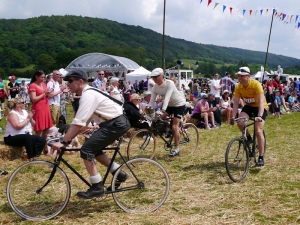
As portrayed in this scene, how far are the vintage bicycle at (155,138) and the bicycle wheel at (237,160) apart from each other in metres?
1.84

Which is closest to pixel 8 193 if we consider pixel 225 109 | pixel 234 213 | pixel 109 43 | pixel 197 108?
pixel 234 213

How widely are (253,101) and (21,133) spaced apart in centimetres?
454

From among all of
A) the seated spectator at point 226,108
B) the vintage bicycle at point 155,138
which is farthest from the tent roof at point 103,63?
the vintage bicycle at point 155,138

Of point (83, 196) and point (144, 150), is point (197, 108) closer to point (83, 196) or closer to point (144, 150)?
point (144, 150)

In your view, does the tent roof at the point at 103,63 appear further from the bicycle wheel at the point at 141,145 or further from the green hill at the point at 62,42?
the bicycle wheel at the point at 141,145

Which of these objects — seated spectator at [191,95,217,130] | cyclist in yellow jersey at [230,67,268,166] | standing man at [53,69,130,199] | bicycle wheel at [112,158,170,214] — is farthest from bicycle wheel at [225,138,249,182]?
seated spectator at [191,95,217,130]

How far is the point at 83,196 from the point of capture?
4473 millimetres

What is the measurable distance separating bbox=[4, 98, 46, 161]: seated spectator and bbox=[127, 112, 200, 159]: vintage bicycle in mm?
1833

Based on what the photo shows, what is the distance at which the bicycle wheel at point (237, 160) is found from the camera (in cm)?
596

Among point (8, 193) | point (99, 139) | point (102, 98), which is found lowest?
point (8, 193)

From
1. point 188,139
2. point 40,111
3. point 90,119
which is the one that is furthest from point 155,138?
point 90,119

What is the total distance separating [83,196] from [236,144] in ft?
9.33

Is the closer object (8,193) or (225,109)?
(8,193)

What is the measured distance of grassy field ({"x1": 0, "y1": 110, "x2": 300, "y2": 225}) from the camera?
173 inches
